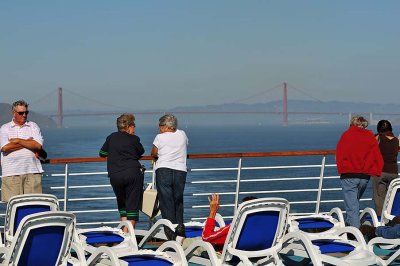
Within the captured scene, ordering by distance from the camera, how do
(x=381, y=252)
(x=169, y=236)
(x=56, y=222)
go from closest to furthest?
1. (x=56, y=222)
2. (x=169, y=236)
3. (x=381, y=252)

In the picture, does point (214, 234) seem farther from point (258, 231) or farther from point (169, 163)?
point (169, 163)

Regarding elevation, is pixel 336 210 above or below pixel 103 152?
below

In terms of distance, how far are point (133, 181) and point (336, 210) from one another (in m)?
1.72

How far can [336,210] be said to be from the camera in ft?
21.6

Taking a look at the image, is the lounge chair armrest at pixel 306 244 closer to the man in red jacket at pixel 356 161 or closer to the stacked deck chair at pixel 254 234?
the stacked deck chair at pixel 254 234

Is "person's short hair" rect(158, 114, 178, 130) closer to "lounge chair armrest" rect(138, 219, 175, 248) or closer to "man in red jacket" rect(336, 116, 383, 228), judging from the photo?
"lounge chair armrest" rect(138, 219, 175, 248)

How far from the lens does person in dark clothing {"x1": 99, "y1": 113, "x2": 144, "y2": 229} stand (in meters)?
6.60

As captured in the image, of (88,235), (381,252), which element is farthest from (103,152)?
(381,252)

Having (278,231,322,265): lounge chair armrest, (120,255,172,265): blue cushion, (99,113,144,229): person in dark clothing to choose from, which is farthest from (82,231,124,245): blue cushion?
(278,231,322,265): lounge chair armrest

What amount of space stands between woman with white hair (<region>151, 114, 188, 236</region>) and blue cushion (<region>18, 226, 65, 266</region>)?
2.36m

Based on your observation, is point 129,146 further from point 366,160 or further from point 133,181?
point 366,160

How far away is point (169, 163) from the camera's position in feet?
21.5

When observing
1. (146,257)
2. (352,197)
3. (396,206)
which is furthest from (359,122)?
(146,257)

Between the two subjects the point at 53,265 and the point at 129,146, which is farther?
the point at 129,146
